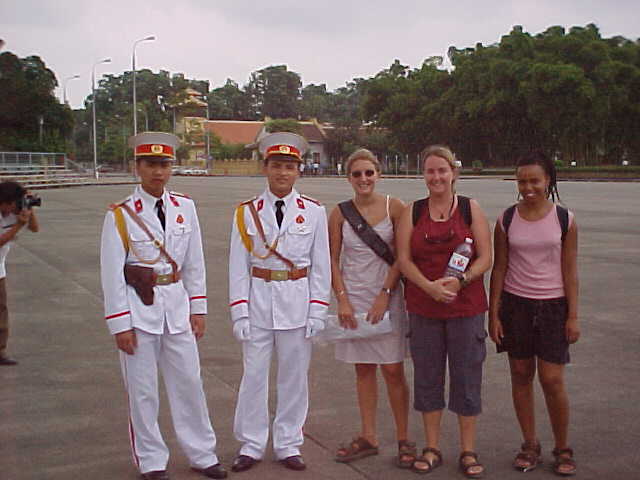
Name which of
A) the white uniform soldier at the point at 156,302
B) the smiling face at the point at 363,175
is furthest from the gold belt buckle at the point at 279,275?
the smiling face at the point at 363,175

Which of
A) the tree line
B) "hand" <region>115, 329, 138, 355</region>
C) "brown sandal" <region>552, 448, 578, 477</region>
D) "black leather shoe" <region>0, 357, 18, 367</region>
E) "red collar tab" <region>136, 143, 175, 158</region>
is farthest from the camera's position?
the tree line

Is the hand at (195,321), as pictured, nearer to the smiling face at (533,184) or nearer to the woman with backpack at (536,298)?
the woman with backpack at (536,298)

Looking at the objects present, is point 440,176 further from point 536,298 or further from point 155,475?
point 155,475

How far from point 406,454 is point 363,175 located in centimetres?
160

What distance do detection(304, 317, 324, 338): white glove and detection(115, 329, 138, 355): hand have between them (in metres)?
0.94

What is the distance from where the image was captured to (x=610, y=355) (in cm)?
672

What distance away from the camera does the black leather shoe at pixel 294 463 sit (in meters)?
4.26

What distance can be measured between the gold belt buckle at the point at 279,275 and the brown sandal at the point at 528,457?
1.65 m

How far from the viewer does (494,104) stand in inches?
2291

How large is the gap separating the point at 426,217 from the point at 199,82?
12440cm

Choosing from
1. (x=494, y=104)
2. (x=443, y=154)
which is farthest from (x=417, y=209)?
(x=494, y=104)

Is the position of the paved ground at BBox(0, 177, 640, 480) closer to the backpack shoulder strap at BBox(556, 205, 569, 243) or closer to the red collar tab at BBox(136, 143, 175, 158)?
the backpack shoulder strap at BBox(556, 205, 569, 243)

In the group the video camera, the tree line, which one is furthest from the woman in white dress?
the tree line

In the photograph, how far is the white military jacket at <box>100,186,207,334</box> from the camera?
3971mm
